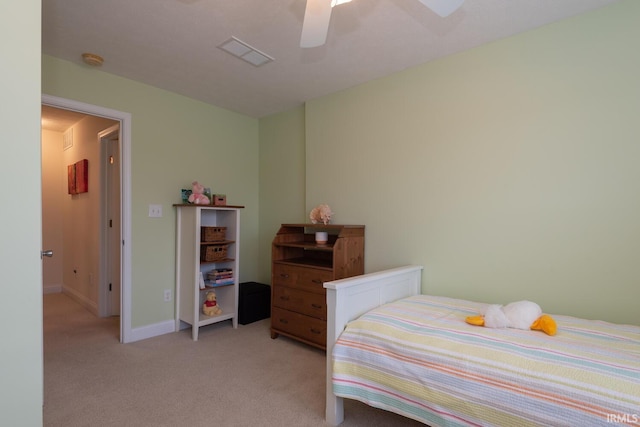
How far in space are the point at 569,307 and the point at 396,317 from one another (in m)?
1.08

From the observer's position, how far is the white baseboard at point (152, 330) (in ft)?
9.38

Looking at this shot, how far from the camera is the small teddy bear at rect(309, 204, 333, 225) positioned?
9.67 feet

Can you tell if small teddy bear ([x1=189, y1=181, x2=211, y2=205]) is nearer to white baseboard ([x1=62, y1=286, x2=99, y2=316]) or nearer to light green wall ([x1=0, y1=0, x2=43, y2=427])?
white baseboard ([x1=62, y1=286, x2=99, y2=316])

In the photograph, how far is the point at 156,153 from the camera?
303 centimetres

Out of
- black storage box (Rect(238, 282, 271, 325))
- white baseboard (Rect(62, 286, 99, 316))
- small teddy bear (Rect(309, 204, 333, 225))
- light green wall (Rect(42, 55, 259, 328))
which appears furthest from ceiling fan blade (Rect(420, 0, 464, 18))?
white baseboard (Rect(62, 286, 99, 316))

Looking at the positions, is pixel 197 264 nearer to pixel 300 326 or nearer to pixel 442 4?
pixel 300 326

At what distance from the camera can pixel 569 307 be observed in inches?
75.5

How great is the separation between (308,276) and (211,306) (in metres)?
1.16

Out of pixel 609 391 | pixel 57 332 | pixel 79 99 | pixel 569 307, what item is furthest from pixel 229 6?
pixel 57 332

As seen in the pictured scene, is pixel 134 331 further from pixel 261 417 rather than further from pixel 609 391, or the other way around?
pixel 609 391

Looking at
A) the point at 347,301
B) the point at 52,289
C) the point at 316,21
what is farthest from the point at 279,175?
the point at 52,289

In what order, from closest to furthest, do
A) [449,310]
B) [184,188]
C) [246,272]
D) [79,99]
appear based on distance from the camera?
[449,310], [79,99], [184,188], [246,272]

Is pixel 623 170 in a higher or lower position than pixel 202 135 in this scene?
lower

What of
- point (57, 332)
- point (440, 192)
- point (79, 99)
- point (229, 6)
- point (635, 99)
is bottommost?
point (57, 332)
